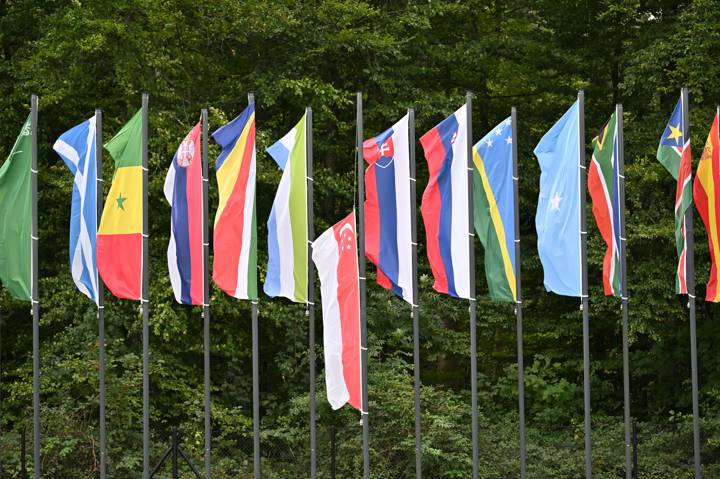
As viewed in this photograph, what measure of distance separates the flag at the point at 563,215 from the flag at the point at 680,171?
1.51 meters

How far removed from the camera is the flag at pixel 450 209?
1622 centimetres

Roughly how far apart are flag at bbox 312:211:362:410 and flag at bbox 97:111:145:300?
8.19 feet

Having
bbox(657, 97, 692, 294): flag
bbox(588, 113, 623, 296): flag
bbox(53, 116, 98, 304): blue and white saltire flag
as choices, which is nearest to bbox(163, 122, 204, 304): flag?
bbox(53, 116, 98, 304): blue and white saltire flag

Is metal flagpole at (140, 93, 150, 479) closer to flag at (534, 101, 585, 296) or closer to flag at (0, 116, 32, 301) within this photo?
flag at (0, 116, 32, 301)

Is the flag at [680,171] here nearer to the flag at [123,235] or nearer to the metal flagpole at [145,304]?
the metal flagpole at [145,304]

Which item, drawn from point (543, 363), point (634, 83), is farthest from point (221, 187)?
point (543, 363)

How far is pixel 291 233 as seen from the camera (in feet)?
53.8

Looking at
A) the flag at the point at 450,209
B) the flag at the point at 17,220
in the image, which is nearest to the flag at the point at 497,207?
the flag at the point at 450,209

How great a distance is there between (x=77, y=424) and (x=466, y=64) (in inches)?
435

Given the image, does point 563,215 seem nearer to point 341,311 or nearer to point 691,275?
A: point 691,275

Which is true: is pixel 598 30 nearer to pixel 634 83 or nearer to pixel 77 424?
pixel 634 83

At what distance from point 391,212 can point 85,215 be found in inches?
168

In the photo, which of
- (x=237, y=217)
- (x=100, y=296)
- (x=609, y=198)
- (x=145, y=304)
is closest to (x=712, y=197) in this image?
(x=609, y=198)

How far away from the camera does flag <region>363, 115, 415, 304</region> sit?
16.2m
